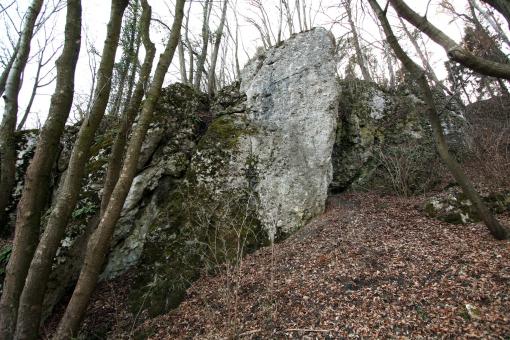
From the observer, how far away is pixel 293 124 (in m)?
6.42

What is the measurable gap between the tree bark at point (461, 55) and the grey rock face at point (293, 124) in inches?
134

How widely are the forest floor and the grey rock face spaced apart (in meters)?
0.84

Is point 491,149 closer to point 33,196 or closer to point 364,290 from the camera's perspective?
point 364,290

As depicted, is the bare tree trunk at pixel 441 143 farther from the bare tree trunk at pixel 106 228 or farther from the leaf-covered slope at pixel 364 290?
the bare tree trunk at pixel 106 228

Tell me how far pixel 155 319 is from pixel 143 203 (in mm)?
2155

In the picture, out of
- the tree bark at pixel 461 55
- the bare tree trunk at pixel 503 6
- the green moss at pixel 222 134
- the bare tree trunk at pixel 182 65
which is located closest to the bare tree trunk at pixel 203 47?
the bare tree trunk at pixel 182 65

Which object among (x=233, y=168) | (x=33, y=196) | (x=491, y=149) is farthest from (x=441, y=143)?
(x=33, y=196)

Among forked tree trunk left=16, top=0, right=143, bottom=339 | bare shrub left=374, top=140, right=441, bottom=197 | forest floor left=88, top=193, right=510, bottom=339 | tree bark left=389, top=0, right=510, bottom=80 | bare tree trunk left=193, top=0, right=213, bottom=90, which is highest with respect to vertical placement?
bare tree trunk left=193, top=0, right=213, bottom=90

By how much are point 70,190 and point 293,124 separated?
4506 millimetres

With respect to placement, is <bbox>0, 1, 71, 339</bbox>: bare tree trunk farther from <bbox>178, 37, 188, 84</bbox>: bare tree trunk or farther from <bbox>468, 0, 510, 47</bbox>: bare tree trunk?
<bbox>468, 0, 510, 47</bbox>: bare tree trunk

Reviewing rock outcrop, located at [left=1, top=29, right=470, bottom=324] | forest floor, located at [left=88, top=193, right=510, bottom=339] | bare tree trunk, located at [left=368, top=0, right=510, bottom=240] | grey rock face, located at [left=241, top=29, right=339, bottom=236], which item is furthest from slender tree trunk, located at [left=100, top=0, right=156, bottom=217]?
bare tree trunk, located at [left=368, top=0, right=510, bottom=240]

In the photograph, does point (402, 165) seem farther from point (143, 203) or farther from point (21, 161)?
point (21, 161)

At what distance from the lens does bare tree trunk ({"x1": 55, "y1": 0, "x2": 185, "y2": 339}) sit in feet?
10.1

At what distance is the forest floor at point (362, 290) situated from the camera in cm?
278
